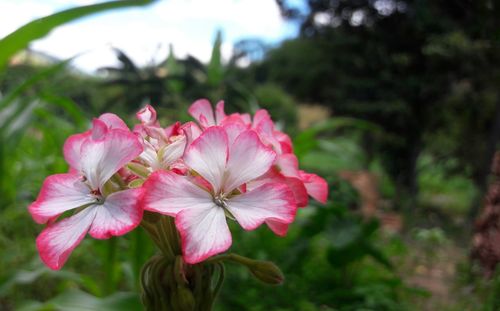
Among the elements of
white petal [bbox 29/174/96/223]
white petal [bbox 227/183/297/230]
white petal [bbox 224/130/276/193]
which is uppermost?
white petal [bbox 224/130/276/193]

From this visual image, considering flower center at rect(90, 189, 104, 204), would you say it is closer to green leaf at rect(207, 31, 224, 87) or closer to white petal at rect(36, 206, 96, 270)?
white petal at rect(36, 206, 96, 270)

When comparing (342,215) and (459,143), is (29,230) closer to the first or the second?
(342,215)

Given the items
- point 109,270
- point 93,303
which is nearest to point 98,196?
point 93,303

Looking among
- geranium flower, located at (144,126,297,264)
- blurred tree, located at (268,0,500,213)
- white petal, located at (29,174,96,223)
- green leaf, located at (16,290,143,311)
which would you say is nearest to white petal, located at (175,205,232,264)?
geranium flower, located at (144,126,297,264)

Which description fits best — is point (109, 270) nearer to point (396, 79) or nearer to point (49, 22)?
point (49, 22)

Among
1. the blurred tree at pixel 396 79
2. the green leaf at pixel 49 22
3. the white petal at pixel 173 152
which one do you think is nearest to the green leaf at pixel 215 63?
the green leaf at pixel 49 22
